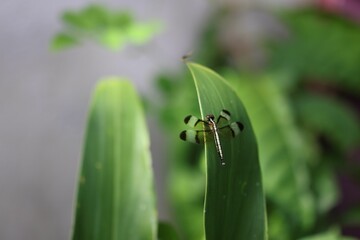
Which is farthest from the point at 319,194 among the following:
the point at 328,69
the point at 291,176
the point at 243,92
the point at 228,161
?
the point at 228,161

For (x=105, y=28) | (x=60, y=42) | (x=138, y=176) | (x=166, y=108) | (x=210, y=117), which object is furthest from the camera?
(x=166, y=108)

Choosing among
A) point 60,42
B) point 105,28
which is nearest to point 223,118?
point 60,42

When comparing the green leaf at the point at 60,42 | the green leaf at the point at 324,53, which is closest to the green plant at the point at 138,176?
the green leaf at the point at 60,42

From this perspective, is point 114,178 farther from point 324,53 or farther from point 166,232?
point 324,53

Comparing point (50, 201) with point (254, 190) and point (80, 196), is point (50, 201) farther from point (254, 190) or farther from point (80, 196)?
point (254, 190)

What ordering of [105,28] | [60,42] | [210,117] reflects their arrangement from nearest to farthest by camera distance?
1. [210,117]
2. [60,42]
3. [105,28]

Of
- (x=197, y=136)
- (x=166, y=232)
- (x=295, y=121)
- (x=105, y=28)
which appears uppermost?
(x=105, y=28)

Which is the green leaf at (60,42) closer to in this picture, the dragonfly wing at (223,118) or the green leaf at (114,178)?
the green leaf at (114,178)
